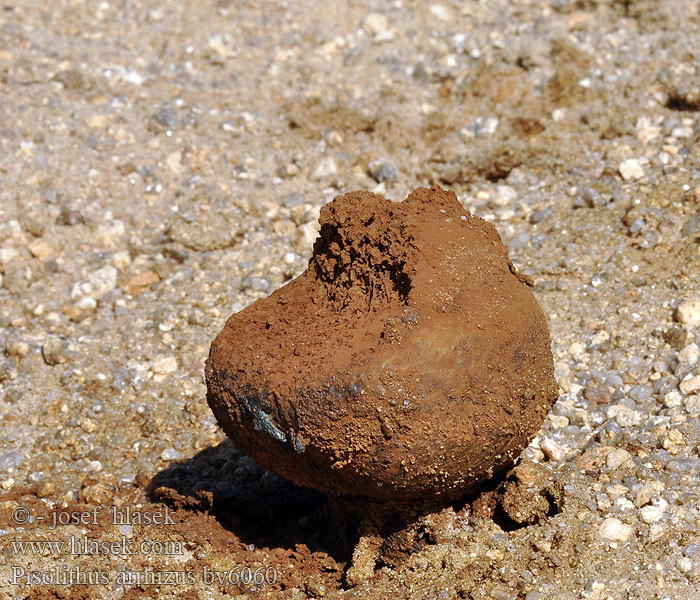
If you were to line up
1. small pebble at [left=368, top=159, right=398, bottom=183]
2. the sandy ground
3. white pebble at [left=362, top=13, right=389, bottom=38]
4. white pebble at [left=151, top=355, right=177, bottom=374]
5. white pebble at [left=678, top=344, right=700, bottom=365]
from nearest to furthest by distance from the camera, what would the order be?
the sandy ground < white pebble at [left=678, top=344, right=700, bottom=365] < white pebble at [left=151, top=355, right=177, bottom=374] < small pebble at [left=368, top=159, right=398, bottom=183] < white pebble at [left=362, top=13, right=389, bottom=38]

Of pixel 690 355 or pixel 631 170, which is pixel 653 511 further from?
pixel 631 170

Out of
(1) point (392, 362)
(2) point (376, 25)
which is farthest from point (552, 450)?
(2) point (376, 25)

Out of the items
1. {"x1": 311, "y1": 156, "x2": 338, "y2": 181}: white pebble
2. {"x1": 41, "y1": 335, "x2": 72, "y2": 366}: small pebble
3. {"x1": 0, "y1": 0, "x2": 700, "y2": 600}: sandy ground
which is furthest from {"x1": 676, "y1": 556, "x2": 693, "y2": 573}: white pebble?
{"x1": 311, "y1": 156, "x2": 338, "y2": 181}: white pebble

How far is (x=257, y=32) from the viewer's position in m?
7.20

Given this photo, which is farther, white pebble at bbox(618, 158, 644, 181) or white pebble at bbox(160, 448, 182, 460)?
white pebble at bbox(618, 158, 644, 181)

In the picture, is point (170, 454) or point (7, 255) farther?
point (7, 255)

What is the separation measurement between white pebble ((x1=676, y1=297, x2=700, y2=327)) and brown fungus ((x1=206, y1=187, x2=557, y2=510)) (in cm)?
129

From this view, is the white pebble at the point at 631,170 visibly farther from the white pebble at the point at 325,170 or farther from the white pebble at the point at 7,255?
the white pebble at the point at 7,255

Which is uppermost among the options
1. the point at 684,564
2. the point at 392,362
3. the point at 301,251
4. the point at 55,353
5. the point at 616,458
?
the point at 392,362

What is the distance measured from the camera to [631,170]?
566cm

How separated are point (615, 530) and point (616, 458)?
439 millimetres

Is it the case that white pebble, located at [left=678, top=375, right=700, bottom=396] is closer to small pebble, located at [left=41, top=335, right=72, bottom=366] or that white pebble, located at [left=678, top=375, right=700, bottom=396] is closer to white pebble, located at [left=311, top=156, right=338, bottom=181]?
white pebble, located at [left=311, top=156, right=338, bottom=181]

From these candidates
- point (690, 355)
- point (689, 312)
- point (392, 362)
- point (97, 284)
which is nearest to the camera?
point (392, 362)

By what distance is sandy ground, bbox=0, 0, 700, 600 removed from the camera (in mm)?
3805
